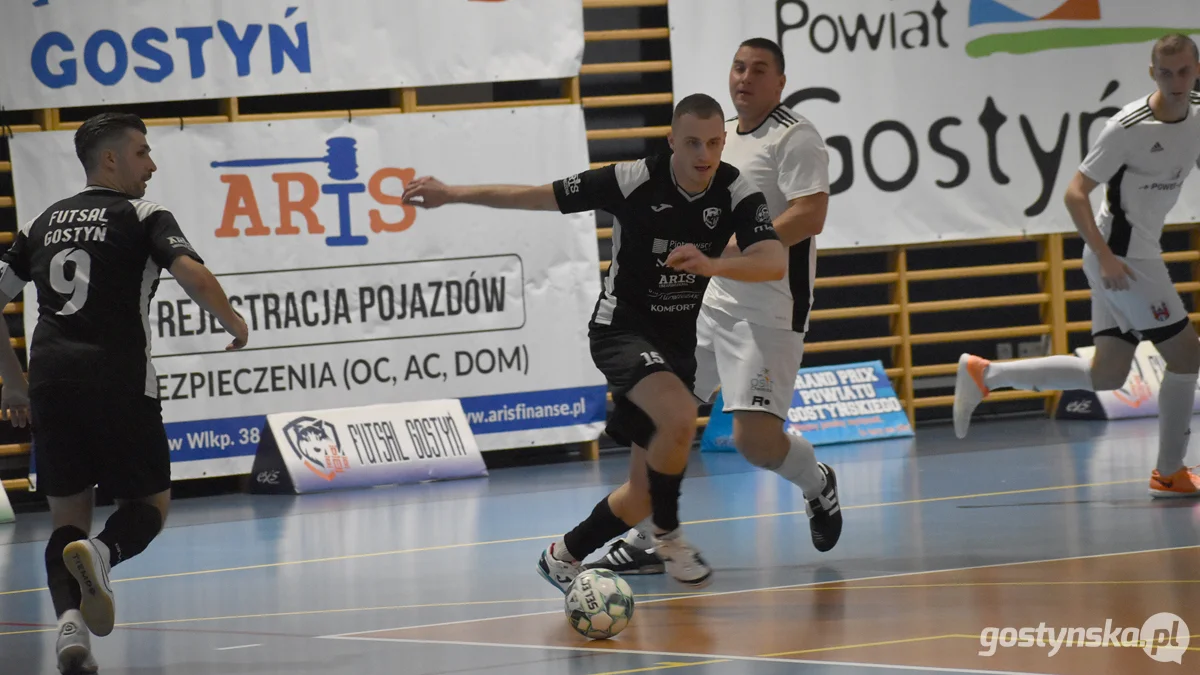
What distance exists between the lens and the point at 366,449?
920 centimetres

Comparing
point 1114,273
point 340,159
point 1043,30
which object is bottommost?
point 1114,273

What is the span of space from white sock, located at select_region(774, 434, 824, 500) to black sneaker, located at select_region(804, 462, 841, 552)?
33mm

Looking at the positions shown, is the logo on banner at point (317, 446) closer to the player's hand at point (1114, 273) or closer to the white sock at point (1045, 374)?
the white sock at point (1045, 374)

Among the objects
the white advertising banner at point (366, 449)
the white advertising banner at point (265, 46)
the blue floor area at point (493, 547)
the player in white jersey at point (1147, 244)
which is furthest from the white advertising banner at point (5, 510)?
the player in white jersey at point (1147, 244)

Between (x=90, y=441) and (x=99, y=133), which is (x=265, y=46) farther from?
(x=90, y=441)

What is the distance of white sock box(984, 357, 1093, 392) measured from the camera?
6.91 m

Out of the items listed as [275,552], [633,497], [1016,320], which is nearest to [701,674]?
[633,497]

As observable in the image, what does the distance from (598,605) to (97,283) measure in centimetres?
168

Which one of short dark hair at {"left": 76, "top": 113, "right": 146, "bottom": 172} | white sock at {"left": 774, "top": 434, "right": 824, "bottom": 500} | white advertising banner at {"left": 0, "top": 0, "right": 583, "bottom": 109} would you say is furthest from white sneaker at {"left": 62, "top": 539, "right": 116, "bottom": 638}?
white advertising banner at {"left": 0, "top": 0, "right": 583, "bottom": 109}

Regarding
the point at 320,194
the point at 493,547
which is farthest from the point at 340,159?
the point at 493,547

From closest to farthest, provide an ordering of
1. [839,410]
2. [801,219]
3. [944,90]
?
[801,219], [839,410], [944,90]

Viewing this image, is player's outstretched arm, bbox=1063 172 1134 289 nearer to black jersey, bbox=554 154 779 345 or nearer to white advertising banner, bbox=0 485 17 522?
black jersey, bbox=554 154 779 345

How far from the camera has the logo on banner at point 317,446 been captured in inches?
357

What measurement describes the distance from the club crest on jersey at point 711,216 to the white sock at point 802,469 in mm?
1006
